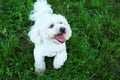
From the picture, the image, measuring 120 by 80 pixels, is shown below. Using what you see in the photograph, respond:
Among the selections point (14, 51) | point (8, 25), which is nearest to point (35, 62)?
point (14, 51)

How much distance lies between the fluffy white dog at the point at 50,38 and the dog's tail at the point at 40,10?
1.68 feet

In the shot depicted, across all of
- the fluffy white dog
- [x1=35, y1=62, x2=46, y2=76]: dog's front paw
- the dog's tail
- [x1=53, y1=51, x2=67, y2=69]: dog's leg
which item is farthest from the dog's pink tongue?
the dog's tail

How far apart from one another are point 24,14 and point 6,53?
0.79 metres

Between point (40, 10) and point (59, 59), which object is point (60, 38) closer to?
point (59, 59)

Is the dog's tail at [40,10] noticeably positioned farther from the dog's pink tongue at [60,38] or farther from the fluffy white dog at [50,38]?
the dog's pink tongue at [60,38]

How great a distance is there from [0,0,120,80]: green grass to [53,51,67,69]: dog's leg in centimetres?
7

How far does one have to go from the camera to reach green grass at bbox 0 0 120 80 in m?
3.76

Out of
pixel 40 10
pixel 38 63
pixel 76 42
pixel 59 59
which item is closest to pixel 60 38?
pixel 59 59

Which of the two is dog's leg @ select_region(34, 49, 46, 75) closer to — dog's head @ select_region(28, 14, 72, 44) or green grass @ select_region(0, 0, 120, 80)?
green grass @ select_region(0, 0, 120, 80)

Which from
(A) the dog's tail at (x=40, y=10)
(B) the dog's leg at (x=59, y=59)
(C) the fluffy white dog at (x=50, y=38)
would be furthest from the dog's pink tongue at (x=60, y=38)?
(A) the dog's tail at (x=40, y=10)

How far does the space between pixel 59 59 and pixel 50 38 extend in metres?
0.32

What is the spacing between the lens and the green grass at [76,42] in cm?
376

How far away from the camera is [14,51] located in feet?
12.9

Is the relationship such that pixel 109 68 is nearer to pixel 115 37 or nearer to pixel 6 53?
pixel 115 37
